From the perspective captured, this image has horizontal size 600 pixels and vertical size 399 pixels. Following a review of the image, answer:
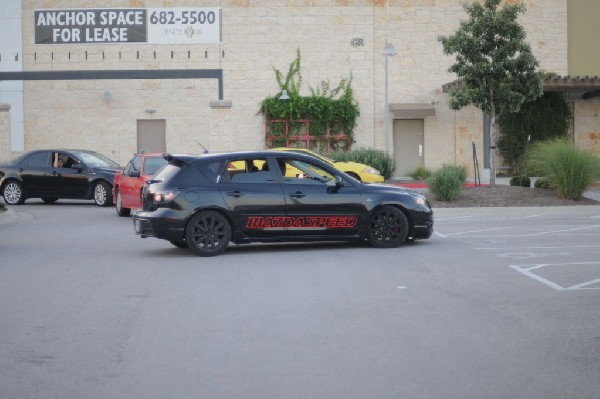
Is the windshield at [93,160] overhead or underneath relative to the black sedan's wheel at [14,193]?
overhead

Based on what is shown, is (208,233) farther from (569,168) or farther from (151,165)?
(569,168)

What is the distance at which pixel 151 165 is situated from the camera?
22469mm

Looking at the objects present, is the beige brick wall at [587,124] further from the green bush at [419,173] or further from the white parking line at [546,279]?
the white parking line at [546,279]

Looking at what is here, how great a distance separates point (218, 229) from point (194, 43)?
85.3ft

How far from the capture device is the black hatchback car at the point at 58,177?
2770cm

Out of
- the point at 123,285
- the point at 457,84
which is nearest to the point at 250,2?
the point at 457,84

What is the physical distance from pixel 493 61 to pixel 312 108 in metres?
13.0

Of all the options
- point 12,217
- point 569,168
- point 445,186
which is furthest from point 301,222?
point 569,168

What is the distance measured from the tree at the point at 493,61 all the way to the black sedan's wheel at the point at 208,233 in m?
14.5

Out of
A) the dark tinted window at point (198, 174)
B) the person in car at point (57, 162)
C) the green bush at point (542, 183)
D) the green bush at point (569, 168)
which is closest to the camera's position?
the dark tinted window at point (198, 174)

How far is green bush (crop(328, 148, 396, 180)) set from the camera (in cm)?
3269

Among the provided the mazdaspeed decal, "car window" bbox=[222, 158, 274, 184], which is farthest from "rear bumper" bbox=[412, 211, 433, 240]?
"car window" bbox=[222, 158, 274, 184]

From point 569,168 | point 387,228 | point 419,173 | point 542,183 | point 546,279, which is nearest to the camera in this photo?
point 546,279

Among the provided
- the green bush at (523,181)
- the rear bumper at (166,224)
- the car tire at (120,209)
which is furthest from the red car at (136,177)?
the green bush at (523,181)
